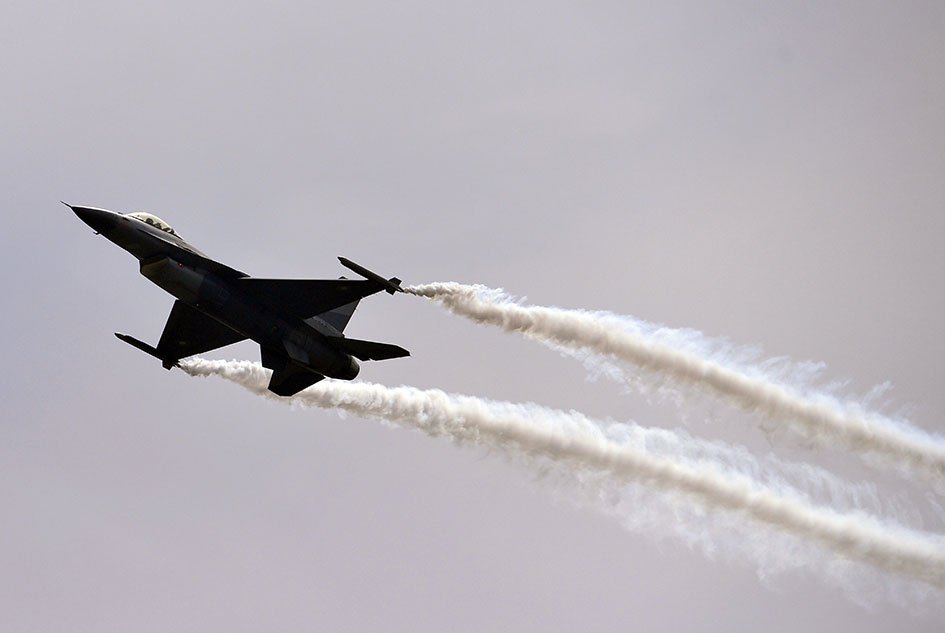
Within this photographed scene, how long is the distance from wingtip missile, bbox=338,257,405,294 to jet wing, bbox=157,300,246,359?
949 centimetres

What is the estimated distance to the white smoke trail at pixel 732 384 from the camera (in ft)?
244

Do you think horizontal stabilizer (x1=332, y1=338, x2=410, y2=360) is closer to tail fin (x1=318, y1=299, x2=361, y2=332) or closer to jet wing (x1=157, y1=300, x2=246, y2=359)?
tail fin (x1=318, y1=299, x2=361, y2=332)

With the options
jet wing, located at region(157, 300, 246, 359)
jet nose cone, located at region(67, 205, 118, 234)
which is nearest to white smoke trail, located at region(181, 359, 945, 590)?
jet wing, located at region(157, 300, 246, 359)

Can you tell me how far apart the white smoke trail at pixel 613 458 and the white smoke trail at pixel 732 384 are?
8.89 feet

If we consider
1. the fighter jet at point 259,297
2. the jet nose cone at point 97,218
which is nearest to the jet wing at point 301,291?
the fighter jet at point 259,297

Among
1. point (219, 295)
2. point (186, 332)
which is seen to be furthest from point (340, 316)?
point (186, 332)

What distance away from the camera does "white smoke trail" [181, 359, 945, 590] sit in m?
74.6

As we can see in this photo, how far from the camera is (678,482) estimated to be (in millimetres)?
76188

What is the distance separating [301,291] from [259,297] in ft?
4.83

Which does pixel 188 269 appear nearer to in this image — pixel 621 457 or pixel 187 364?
pixel 187 364

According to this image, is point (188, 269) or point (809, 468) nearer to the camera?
point (188, 269)

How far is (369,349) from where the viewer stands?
71125 millimetres

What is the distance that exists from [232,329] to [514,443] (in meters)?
11.3

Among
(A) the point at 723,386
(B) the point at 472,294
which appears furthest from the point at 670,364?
(B) the point at 472,294
